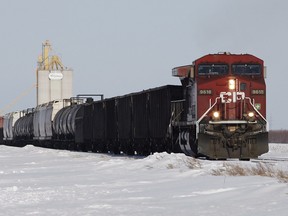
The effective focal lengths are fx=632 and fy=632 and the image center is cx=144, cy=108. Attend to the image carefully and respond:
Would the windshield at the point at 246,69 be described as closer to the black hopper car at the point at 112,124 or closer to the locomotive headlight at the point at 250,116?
the locomotive headlight at the point at 250,116

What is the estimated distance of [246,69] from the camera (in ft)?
76.6

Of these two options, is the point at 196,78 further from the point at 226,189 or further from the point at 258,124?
the point at 226,189

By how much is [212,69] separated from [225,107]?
149 cm

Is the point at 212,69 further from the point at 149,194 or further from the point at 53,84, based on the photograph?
the point at 53,84

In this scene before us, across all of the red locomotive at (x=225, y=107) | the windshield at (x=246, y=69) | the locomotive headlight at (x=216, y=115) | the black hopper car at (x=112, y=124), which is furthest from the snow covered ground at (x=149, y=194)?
the black hopper car at (x=112, y=124)

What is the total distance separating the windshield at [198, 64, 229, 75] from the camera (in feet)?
75.6

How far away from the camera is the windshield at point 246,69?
23.3 m

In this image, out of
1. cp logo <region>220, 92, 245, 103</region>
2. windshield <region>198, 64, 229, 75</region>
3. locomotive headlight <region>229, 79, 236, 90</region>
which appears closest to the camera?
cp logo <region>220, 92, 245, 103</region>

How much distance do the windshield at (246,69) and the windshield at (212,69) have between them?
13.5 inches

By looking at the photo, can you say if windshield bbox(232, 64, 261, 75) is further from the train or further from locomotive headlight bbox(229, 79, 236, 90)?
locomotive headlight bbox(229, 79, 236, 90)

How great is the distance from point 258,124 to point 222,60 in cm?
272

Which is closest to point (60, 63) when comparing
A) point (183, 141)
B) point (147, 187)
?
point (183, 141)

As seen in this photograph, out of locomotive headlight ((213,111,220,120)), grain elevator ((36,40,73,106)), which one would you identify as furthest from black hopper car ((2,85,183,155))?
grain elevator ((36,40,73,106))

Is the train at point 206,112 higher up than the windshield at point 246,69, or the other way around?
the windshield at point 246,69
